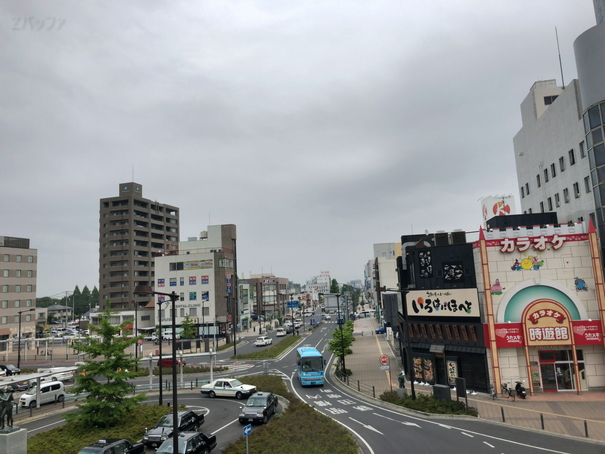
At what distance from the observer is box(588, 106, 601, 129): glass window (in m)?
33.7

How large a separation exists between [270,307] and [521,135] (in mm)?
117459

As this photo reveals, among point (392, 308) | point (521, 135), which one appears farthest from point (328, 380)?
point (521, 135)

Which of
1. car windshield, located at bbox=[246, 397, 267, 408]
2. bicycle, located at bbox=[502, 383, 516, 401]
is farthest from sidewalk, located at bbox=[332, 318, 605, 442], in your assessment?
car windshield, located at bbox=[246, 397, 267, 408]

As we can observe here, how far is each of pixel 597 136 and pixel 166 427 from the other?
38.0 metres

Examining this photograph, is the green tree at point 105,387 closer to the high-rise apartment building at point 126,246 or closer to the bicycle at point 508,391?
the bicycle at point 508,391

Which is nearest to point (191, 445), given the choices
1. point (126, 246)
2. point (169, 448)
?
point (169, 448)

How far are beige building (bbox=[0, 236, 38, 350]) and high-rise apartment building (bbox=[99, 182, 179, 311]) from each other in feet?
84.3

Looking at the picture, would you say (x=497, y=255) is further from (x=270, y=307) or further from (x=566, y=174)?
(x=270, y=307)

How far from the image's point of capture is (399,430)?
24.3 meters

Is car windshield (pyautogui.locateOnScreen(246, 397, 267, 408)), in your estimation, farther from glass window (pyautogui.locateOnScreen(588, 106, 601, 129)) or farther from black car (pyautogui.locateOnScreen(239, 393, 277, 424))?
glass window (pyautogui.locateOnScreen(588, 106, 601, 129))

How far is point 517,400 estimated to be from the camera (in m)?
30.6

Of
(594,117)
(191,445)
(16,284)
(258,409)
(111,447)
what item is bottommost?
(258,409)

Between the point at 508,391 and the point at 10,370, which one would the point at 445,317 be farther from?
the point at 10,370

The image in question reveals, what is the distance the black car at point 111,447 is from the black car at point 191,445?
160 centimetres
